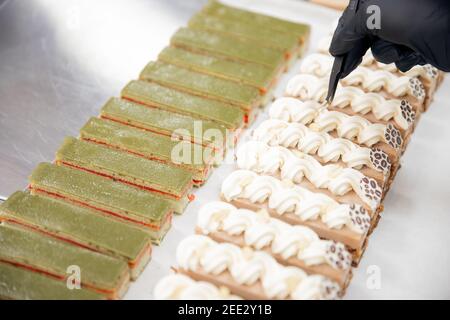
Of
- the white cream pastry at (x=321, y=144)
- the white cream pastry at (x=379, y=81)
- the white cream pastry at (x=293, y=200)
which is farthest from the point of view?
the white cream pastry at (x=379, y=81)

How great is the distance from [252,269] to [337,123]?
142 centimetres

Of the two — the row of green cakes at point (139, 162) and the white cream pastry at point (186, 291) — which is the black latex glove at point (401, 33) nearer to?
the row of green cakes at point (139, 162)

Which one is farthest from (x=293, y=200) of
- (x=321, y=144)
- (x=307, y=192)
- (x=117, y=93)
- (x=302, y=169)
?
(x=117, y=93)

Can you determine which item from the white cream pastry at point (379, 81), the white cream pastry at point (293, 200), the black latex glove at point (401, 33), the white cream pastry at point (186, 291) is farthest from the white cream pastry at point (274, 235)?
the white cream pastry at point (379, 81)

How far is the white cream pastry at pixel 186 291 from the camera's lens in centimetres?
389

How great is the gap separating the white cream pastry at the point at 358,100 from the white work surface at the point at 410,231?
40 cm

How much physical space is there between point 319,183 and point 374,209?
15.2 inches

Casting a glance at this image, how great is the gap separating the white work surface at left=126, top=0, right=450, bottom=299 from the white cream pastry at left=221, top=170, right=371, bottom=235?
0.37 m

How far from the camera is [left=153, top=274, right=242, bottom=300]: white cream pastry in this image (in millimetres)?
3894

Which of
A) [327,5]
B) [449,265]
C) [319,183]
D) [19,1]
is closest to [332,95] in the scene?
[319,183]

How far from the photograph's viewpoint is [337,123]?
15.9 feet

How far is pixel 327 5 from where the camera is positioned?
20.6 feet

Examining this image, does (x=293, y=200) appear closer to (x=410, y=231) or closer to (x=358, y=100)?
(x=410, y=231)
